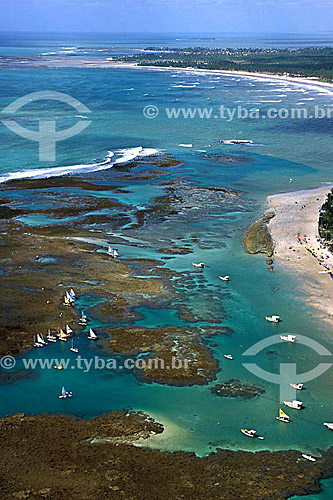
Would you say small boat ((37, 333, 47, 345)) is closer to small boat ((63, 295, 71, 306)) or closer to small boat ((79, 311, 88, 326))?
small boat ((79, 311, 88, 326))

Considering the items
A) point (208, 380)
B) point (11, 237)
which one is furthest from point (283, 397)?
point (11, 237)

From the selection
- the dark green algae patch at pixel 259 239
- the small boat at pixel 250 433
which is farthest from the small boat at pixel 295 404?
the dark green algae patch at pixel 259 239

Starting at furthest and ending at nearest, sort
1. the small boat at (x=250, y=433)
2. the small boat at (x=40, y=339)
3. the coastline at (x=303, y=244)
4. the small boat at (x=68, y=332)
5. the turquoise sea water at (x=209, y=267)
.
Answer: the coastline at (x=303, y=244) < the small boat at (x=68, y=332) < the small boat at (x=40, y=339) < the turquoise sea water at (x=209, y=267) < the small boat at (x=250, y=433)

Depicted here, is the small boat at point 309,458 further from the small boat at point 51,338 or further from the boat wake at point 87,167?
the boat wake at point 87,167

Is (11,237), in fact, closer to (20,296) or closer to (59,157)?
(20,296)

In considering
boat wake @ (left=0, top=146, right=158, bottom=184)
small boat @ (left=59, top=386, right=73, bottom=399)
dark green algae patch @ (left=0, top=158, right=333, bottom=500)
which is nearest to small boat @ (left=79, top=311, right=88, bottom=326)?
dark green algae patch @ (left=0, top=158, right=333, bottom=500)

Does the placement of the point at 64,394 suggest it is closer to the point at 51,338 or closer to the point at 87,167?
the point at 51,338

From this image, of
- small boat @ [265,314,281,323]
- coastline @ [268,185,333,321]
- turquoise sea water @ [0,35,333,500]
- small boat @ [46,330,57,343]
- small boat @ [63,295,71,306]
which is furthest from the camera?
coastline @ [268,185,333,321]
